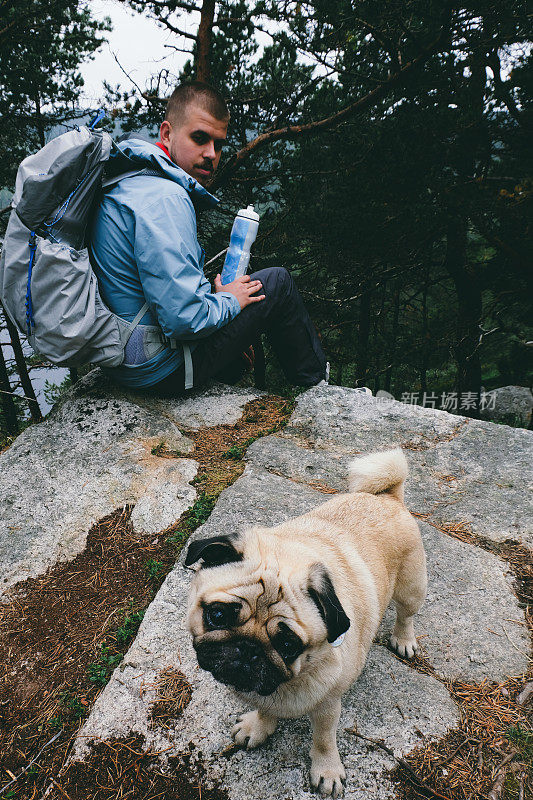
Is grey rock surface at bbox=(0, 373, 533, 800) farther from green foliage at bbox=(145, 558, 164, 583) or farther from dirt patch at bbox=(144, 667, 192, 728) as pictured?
green foliage at bbox=(145, 558, 164, 583)

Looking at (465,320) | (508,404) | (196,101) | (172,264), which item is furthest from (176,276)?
(508,404)

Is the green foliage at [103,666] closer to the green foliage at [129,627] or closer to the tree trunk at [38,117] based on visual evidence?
the green foliage at [129,627]

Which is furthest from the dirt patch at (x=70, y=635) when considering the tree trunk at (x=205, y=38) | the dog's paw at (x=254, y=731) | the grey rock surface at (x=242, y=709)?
the tree trunk at (x=205, y=38)

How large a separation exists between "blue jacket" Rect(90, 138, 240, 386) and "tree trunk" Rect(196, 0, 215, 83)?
4.16 m

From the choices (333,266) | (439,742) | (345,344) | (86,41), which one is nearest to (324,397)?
(439,742)

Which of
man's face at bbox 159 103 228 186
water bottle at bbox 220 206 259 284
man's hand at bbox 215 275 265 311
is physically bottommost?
man's hand at bbox 215 275 265 311

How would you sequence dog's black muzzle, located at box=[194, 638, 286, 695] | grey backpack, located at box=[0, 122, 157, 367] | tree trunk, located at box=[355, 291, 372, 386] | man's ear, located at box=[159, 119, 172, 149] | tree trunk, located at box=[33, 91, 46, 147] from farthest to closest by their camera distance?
tree trunk, located at box=[355, 291, 372, 386] → tree trunk, located at box=[33, 91, 46, 147] → man's ear, located at box=[159, 119, 172, 149] → grey backpack, located at box=[0, 122, 157, 367] → dog's black muzzle, located at box=[194, 638, 286, 695]

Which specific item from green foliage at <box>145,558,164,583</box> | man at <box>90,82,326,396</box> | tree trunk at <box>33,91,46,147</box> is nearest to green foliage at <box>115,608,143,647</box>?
green foliage at <box>145,558,164,583</box>

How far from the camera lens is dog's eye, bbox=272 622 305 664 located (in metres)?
1.68

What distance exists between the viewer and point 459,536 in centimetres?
340

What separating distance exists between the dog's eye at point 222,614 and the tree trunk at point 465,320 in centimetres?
815

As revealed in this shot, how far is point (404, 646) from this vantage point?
258 centimetres

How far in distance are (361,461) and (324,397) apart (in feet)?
7.96

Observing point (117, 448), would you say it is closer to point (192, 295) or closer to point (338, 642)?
point (192, 295)
